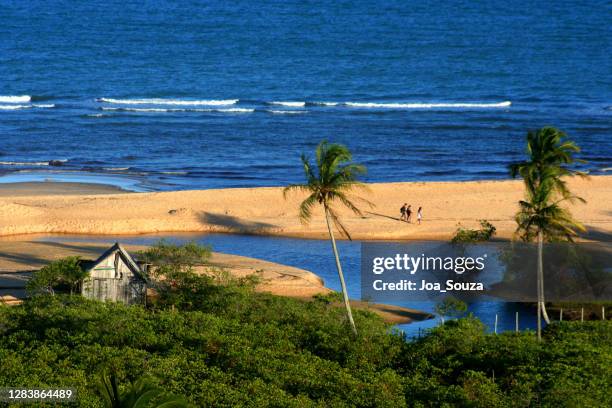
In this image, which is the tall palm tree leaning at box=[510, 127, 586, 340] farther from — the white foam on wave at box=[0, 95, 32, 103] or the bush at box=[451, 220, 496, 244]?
the white foam on wave at box=[0, 95, 32, 103]

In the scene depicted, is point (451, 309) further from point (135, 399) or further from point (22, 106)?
point (22, 106)

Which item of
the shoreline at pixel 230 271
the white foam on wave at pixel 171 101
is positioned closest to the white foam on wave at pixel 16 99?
the white foam on wave at pixel 171 101

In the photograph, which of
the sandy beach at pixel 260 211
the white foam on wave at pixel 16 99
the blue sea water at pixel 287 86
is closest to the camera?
the sandy beach at pixel 260 211

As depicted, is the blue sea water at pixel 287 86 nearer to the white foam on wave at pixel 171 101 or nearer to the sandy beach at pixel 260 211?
the white foam on wave at pixel 171 101

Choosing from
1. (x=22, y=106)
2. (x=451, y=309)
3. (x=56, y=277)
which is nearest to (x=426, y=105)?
(x=22, y=106)

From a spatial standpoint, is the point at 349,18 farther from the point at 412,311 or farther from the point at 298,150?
the point at 412,311

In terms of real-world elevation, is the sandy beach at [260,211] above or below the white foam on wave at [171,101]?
below

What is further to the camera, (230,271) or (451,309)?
(230,271)
